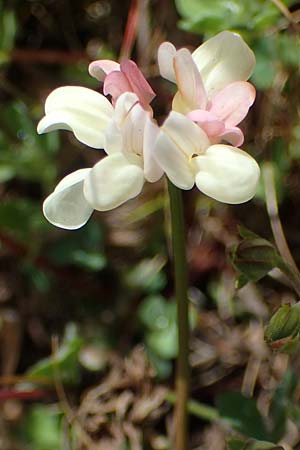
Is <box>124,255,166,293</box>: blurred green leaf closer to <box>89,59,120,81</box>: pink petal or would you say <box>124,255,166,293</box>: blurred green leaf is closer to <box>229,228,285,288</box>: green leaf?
<box>229,228,285,288</box>: green leaf

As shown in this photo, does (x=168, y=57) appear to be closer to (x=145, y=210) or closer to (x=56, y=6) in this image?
(x=145, y=210)

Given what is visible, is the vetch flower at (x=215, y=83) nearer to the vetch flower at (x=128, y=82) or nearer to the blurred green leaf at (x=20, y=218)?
the vetch flower at (x=128, y=82)

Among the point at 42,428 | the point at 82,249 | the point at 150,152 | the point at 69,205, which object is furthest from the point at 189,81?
the point at 42,428

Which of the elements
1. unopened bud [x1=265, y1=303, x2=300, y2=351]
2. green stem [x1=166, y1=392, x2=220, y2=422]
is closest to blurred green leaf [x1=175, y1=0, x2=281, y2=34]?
unopened bud [x1=265, y1=303, x2=300, y2=351]

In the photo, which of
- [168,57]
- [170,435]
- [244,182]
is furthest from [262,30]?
[170,435]

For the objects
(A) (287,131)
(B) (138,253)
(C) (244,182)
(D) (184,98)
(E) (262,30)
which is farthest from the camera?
(B) (138,253)

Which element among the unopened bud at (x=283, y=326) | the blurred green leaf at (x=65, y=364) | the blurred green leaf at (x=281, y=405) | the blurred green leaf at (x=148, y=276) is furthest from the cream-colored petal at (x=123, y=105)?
the blurred green leaf at (x=148, y=276)

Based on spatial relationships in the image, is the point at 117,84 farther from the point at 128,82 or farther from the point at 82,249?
the point at 82,249
